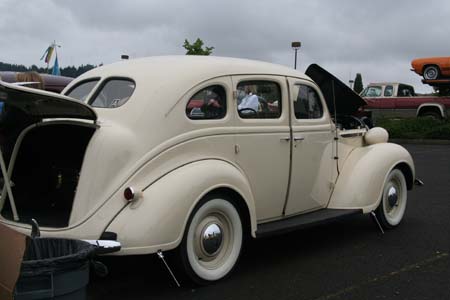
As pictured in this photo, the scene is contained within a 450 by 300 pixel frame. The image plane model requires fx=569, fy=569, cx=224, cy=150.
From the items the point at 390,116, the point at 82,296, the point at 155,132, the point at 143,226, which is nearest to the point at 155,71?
the point at 155,132

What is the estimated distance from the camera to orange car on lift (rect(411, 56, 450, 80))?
23.2m

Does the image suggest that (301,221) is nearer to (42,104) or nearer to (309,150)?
(309,150)

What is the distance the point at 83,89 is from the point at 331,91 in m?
2.97

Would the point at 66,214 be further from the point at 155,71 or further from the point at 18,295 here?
the point at 18,295

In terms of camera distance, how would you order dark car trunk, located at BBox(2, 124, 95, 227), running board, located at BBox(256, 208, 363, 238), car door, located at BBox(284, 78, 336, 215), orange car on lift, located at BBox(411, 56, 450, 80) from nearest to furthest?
dark car trunk, located at BBox(2, 124, 95, 227)
running board, located at BBox(256, 208, 363, 238)
car door, located at BBox(284, 78, 336, 215)
orange car on lift, located at BBox(411, 56, 450, 80)

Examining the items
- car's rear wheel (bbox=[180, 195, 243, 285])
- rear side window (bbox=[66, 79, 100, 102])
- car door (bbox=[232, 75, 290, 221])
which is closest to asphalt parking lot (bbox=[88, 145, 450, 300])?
car's rear wheel (bbox=[180, 195, 243, 285])

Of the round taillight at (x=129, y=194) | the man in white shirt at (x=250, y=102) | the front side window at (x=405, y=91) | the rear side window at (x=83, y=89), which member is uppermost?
the rear side window at (x=83, y=89)

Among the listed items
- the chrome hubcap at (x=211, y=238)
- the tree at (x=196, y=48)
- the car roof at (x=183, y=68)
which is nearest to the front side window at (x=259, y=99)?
the car roof at (x=183, y=68)

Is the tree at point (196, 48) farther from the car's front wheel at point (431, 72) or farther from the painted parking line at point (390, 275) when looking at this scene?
the painted parking line at point (390, 275)

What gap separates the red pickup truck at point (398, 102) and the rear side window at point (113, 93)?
60.7 feet

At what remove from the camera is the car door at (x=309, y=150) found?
5.66 meters

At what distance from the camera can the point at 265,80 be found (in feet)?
18.2

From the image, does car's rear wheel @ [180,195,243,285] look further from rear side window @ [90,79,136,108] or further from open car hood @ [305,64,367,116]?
open car hood @ [305,64,367,116]

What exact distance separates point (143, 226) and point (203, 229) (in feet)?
2.04
